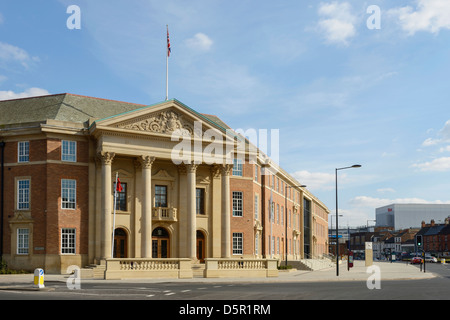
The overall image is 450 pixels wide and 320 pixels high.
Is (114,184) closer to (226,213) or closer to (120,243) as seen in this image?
(120,243)

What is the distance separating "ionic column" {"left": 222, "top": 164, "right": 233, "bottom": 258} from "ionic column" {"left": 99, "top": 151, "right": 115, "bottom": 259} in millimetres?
11665

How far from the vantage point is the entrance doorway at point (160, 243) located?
176 feet

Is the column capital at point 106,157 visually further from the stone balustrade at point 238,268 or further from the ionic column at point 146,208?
the stone balustrade at point 238,268

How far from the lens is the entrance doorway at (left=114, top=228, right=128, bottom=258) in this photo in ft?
168

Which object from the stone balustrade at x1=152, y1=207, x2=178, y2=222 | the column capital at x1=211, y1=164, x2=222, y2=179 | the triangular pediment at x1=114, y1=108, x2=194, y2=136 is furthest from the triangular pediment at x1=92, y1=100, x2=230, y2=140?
the stone balustrade at x1=152, y1=207, x2=178, y2=222

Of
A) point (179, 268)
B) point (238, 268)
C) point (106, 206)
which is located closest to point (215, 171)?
point (106, 206)

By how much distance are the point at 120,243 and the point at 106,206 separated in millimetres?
4814

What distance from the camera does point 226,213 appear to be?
55.1 m

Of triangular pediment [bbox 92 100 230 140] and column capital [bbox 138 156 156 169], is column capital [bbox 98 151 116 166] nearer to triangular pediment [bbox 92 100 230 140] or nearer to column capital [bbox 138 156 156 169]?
triangular pediment [bbox 92 100 230 140]

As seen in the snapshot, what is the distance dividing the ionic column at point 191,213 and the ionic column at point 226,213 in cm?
346

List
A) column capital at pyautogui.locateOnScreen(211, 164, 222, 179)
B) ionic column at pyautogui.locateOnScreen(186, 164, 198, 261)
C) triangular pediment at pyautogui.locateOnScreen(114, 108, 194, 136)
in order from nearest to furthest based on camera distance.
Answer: triangular pediment at pyautogui.locateOnScreen(114, 108, 194, 136), ionic column at pyautogui.locateOnScreen(186, 164, 198, 261), column capital at pyautogui.locateOnScreen(211, 164, 222, 179)
